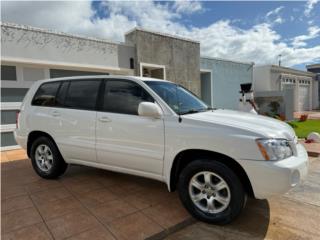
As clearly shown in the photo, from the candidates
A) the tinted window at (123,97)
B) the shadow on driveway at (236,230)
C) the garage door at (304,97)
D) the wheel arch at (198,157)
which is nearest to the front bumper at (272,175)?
the wheel arch at (198,157)

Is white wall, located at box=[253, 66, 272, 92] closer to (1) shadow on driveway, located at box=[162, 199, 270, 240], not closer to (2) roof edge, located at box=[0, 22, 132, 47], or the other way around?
(2) roof edge, located at box=[0, 22, 132, 47]

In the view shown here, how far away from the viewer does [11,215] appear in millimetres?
3180

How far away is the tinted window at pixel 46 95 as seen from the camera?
14.6 feet

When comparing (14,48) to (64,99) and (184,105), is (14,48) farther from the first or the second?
(184,105)

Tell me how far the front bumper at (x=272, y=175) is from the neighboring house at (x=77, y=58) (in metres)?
7.04

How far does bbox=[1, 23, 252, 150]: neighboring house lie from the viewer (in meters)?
7.05

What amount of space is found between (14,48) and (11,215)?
5475 mm

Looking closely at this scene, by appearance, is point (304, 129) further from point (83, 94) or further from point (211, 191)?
point (83, 94)

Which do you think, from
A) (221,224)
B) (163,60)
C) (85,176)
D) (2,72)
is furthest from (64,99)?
(163,60)

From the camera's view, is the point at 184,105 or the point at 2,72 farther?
the point at 2,72

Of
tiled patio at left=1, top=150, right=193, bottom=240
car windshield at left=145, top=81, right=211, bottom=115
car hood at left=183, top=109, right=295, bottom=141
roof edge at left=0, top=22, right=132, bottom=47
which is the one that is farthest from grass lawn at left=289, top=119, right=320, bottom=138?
roof edge at left=0, top=22, right=132, bottom=47

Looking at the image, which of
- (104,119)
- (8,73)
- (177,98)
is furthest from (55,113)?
(8,73)

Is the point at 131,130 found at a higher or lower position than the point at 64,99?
lower

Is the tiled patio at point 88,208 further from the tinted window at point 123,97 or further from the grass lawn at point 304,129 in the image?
the grass lawn at point 304,129
